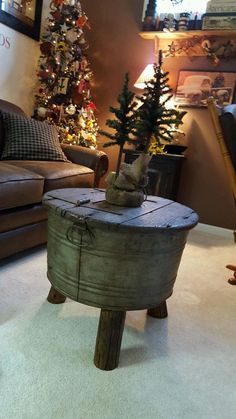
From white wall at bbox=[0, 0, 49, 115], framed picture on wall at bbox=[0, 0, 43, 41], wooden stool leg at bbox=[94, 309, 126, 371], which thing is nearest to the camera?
wooden stool leg at bbox=[94, 309, 126, 371]

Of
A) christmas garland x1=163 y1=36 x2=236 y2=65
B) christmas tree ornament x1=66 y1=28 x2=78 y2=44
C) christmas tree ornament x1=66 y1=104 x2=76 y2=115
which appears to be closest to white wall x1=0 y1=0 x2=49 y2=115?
christmas tree ornament x1=66 y1=28 x2=78 y2=44

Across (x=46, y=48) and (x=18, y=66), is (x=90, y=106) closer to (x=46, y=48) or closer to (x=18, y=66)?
(x=46, y=48)

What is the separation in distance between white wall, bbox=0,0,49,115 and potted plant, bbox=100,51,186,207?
216cm

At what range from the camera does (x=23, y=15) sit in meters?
3.09

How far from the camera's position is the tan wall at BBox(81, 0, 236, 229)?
3277 millimetres

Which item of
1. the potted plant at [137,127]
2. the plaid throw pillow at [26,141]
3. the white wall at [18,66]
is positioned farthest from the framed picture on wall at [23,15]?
the potted plant at [137,127]

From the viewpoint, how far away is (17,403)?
3.36 ft

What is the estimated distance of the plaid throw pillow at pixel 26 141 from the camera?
236 centimetres

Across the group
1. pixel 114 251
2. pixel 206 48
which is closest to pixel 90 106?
pixel 206 48

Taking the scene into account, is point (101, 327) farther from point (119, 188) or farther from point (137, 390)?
point (119, 188)

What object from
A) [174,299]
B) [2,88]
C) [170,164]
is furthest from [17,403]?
[2,88]

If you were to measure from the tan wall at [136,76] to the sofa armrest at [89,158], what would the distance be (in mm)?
1088

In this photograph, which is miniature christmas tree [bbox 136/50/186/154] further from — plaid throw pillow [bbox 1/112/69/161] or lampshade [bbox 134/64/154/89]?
lampshade [bbox 134/64/154/89]

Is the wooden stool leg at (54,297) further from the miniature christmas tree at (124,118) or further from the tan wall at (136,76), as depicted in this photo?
the tan wall at (136,76)
